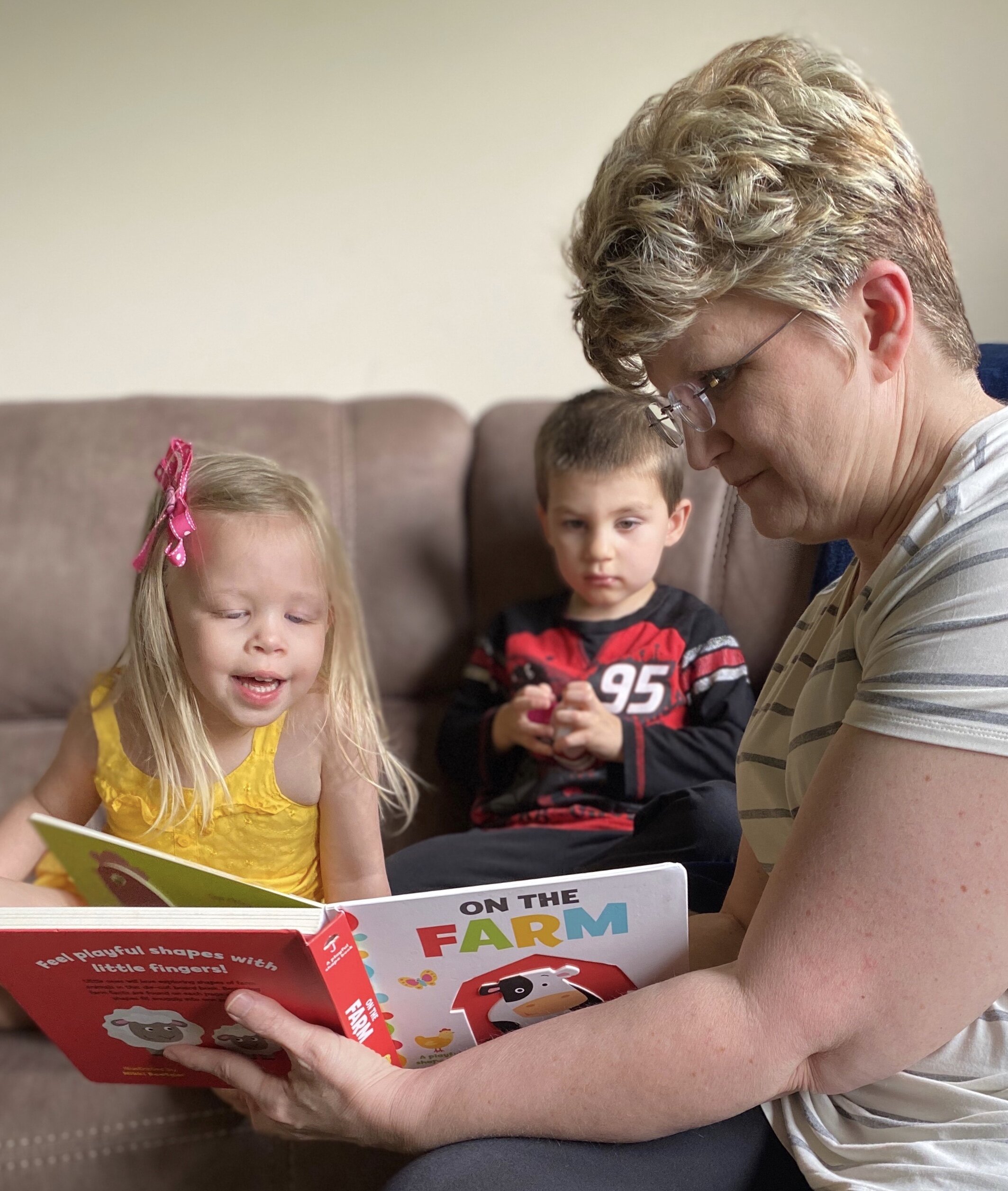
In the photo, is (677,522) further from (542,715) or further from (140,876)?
(140,876)

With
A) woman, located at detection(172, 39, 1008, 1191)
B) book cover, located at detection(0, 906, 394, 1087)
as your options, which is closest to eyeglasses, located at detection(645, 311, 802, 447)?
woman, located at detection(172, 39, 1008, 1191)

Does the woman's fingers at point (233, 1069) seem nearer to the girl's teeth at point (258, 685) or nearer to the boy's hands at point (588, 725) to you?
the girl's teeth at point (258, 685)

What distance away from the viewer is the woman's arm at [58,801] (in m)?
1.47

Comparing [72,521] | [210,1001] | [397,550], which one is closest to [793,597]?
[397,550]

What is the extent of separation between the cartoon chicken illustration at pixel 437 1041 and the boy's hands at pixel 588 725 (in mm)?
693

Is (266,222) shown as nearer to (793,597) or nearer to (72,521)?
(72,521)

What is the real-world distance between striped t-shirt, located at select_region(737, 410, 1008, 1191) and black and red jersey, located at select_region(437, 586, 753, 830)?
680 mm

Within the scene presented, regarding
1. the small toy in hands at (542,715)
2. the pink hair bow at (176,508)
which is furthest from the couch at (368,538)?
the pink hair bow at (176,508)

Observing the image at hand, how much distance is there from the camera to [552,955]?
959mm

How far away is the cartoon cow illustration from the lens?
3.21ft

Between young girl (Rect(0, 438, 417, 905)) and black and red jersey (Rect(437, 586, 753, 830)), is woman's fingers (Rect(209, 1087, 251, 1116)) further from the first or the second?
black and red jersey (Rect(437, 586, 753, 830))

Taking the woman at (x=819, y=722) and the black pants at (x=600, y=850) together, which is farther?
the black pants at (x=600, y=850)

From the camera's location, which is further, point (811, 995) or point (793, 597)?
point (793, 597)

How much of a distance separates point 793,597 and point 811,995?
105 centimetres
